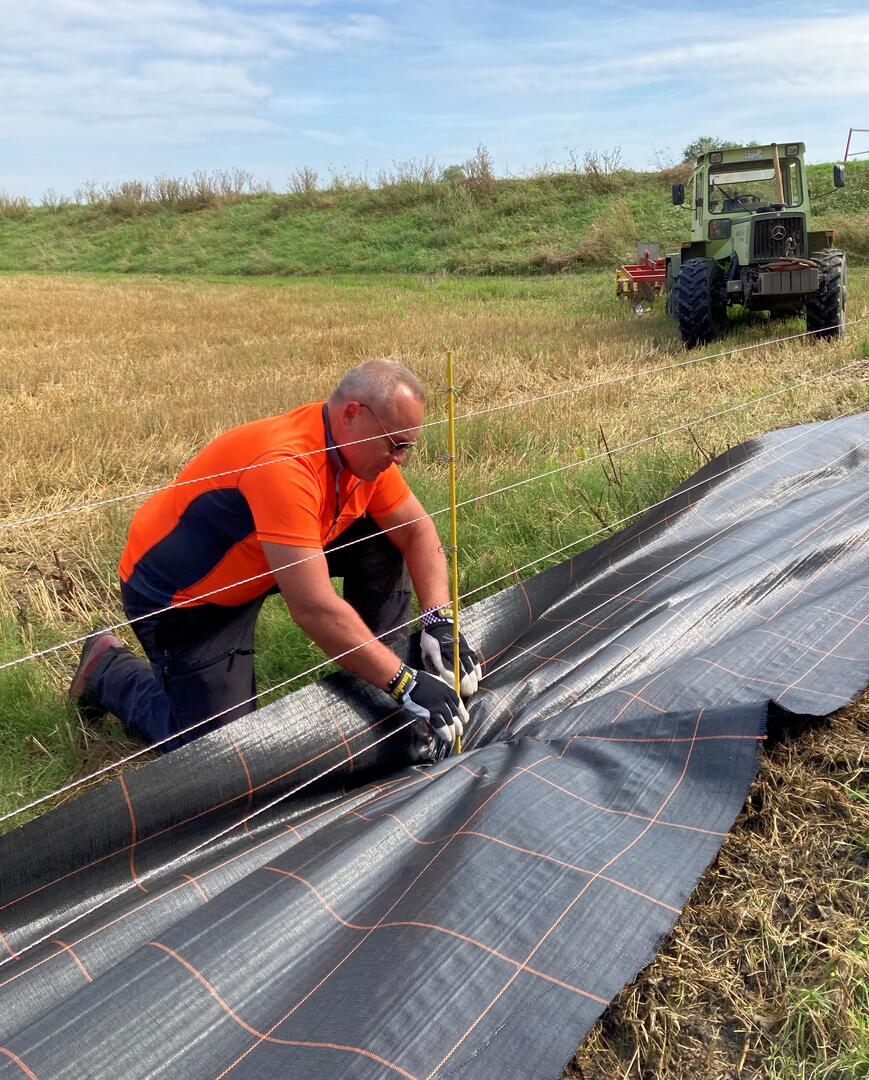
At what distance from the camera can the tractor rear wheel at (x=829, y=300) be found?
28.0 feet

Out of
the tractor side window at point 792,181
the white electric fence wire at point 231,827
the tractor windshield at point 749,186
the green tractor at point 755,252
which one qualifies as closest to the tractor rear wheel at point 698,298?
the green tractor at point 755,252

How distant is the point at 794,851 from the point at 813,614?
936 mm

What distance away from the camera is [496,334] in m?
10.3

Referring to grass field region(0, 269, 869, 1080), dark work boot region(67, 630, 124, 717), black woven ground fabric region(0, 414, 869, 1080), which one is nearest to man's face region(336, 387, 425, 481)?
black woven ground fabric region(0, 414, 869, 1080)

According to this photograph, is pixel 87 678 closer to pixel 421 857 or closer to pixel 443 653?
pixel 443 653

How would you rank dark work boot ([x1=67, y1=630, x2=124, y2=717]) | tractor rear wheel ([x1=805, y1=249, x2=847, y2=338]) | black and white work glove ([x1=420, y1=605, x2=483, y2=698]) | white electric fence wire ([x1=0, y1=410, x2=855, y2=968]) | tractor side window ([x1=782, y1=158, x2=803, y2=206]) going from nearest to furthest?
white electric fence wire ([x1=0, y1=410, x2=855, y2=968])
black and white work glove ([x1=420, y1=605, x2=483, y2=698])
dark work boot ([x1=67, y1=630, x2=124, y2=717])
tractor rear wheel ([x1=805, y1=249, x2=847, y2=338])
tractor side window ([x1=782, y1=158, x2=803, y2=206])

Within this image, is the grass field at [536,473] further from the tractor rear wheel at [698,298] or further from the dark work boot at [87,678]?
the tractor rear wheel at [698,298]

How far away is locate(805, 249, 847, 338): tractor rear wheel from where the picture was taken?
852 cm

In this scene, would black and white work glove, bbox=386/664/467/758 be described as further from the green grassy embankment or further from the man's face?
the green grassy embankment

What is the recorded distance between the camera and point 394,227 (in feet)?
77.4

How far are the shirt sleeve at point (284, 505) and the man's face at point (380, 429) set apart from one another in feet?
0.57

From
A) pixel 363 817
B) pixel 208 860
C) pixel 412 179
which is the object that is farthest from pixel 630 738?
pixel 412 179

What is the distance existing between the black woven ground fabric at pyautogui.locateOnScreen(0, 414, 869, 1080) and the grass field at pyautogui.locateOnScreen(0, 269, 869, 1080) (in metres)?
0.14

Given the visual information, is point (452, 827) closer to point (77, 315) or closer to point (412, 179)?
point (77, 315)
